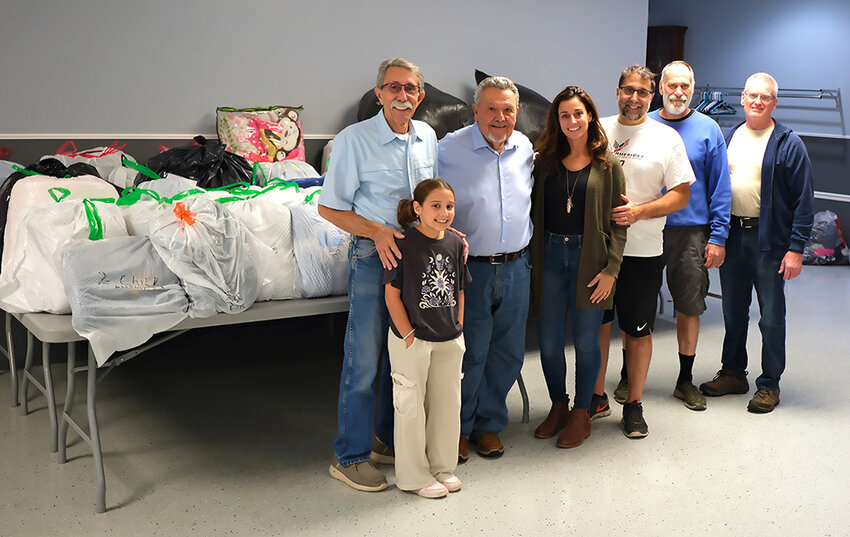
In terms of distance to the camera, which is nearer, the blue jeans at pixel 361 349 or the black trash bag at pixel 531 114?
the blue jeans at pixel 361 349

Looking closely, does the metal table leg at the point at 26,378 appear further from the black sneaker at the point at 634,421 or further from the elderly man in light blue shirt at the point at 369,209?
the black sneaker at the point at 634,421

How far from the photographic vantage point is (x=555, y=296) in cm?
320

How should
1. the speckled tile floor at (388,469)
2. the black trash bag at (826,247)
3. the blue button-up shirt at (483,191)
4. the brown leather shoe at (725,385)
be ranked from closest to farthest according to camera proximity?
A: the speckled tile floor at (388,469) < the blue button-up shirt at (483,191) < the brown leather shoe at (725,385) < the black trash bag at (826,247)

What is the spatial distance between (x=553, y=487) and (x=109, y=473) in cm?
170

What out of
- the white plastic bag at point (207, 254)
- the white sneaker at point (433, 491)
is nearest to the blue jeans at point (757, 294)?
the white sneaker at point (433, 491)

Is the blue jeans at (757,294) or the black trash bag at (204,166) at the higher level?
the black trash bag at (204,166)

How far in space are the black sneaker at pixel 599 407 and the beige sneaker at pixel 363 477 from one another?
3.73ft

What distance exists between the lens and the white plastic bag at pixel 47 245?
2854 millimetres

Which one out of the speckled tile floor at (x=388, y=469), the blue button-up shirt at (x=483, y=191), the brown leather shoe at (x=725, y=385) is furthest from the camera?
the brown leather shoe at (x=725, y=385)

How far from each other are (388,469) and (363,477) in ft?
0.67

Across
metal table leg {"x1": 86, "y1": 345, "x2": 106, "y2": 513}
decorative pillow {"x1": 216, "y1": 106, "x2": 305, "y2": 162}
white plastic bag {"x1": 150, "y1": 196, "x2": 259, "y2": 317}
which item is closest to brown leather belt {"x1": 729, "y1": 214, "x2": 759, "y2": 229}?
white plastic bag {"x1": 150, "y1": 196, "x2": 259, "y2": 317}

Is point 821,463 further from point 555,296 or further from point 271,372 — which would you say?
point 271,372

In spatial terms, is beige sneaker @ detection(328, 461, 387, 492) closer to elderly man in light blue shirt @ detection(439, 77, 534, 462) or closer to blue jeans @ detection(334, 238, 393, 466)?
blue jeans @ detection(334, 238, 393, 466)

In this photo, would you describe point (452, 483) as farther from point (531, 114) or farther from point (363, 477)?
point (531, 114)
